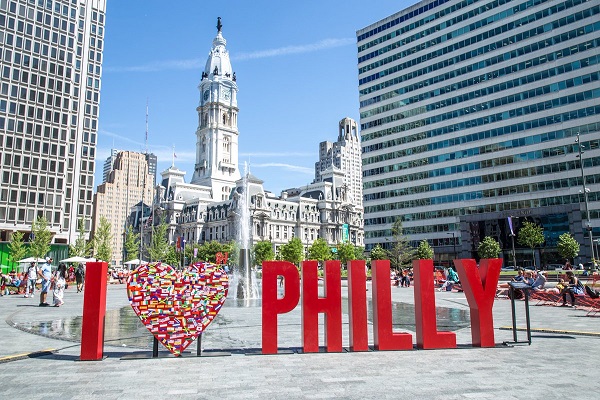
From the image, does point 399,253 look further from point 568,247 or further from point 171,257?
point 171,257

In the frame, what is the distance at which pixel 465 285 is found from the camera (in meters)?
13.0

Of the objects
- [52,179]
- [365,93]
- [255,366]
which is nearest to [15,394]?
[255,366]

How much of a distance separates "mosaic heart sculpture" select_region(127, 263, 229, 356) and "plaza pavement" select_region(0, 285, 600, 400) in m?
0.60

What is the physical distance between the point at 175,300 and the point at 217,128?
156799 mm

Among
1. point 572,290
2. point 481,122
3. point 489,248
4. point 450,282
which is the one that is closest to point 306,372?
point 572,290

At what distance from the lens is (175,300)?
38.9 feet

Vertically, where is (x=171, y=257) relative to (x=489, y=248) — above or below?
below

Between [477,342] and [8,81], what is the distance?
7755 centimetres

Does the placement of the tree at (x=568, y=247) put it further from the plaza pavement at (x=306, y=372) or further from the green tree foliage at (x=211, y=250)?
the green tree foliage at (x=211, y=250)

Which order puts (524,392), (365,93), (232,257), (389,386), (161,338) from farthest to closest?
1. (232,257)
2. (365,93)
3. (161,338)
4. (389,386)
5. (524,392)

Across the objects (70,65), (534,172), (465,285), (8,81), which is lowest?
(465,285)

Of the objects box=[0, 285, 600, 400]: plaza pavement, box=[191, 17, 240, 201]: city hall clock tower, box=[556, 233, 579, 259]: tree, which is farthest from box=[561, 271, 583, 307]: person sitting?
box=[191, 17, 240, 201]: city hall clock tower

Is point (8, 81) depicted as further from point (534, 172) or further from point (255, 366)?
point (534, 172)

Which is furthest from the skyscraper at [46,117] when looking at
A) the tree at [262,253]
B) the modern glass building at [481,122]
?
the modern glass building at [481,122]
